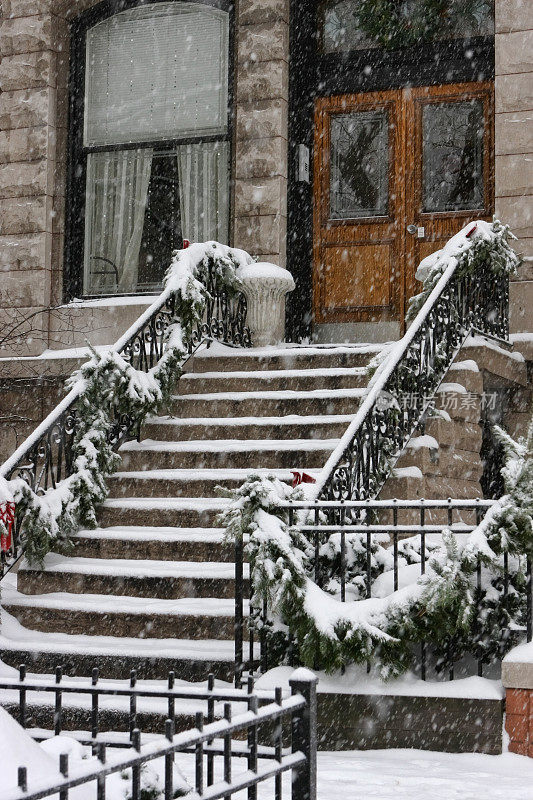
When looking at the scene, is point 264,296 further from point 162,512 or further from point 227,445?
point 162,512

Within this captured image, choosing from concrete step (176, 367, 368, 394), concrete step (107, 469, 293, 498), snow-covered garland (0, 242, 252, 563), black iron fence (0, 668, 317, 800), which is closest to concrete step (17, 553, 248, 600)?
snow-covered garland (0, 242, 252, 563)

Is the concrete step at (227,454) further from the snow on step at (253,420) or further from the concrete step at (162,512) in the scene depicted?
the concrete step at (162,512)

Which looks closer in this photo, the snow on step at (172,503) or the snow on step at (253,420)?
the snow on step at (172,503)

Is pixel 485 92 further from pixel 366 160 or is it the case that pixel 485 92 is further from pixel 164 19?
pixel 164 19

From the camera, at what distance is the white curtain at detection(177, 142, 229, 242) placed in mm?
13227

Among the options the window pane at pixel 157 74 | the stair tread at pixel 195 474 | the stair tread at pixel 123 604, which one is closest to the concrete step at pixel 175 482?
the stair tread at pixel 195 474

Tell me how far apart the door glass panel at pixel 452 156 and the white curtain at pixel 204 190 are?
229 centimetres

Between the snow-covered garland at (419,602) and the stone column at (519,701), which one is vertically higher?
the snow-covered garland at (419,602)

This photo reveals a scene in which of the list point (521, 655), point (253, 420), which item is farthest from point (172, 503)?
point (521, 655)

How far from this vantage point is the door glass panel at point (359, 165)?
1270cm

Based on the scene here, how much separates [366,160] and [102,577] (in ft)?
21.1

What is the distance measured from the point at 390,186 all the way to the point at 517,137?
169 cm

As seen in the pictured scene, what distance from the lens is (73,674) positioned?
7312mm

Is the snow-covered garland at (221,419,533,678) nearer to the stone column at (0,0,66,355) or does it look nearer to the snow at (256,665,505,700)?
the snow at (256,665,505,700)
